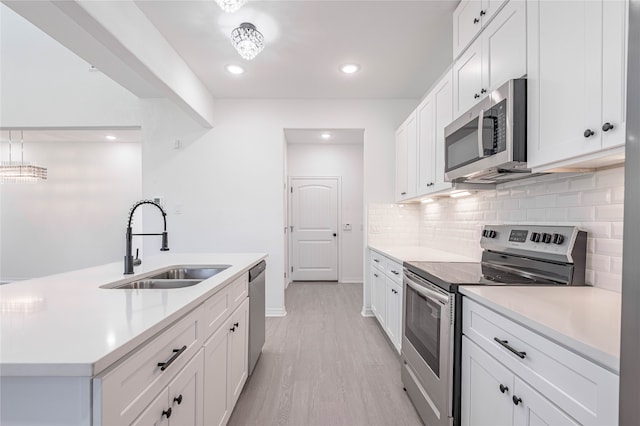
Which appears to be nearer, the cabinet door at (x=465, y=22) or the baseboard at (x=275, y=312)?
the cabinet door at (x=465, y=22)

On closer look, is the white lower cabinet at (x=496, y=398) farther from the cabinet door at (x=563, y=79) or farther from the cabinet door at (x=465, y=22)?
the cabinet door at (x=465, y=22)

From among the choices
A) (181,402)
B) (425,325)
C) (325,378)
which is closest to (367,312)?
(325,378)

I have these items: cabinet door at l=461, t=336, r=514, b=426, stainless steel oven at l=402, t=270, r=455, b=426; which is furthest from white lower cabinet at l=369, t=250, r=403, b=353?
Answer: cabinet door at l=461, t=336, r=514, b=426

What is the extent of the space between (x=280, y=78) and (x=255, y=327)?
2.48 metres

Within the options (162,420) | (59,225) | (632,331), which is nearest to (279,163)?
(162,420)

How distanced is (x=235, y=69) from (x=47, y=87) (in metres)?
2.46

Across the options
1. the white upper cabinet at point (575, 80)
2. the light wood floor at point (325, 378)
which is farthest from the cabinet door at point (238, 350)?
the white upper cabinet at point (575, 80)

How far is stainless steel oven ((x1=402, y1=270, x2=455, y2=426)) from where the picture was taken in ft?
4.89

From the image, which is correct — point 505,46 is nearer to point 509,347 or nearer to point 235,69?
point 509,347

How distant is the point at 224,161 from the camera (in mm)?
3939

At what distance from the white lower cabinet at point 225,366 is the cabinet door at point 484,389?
1.16 m

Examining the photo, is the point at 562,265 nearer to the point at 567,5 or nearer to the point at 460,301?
the point at 460,301

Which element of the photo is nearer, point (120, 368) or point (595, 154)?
point (120, 368)

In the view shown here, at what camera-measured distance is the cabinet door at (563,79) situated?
107 cm
